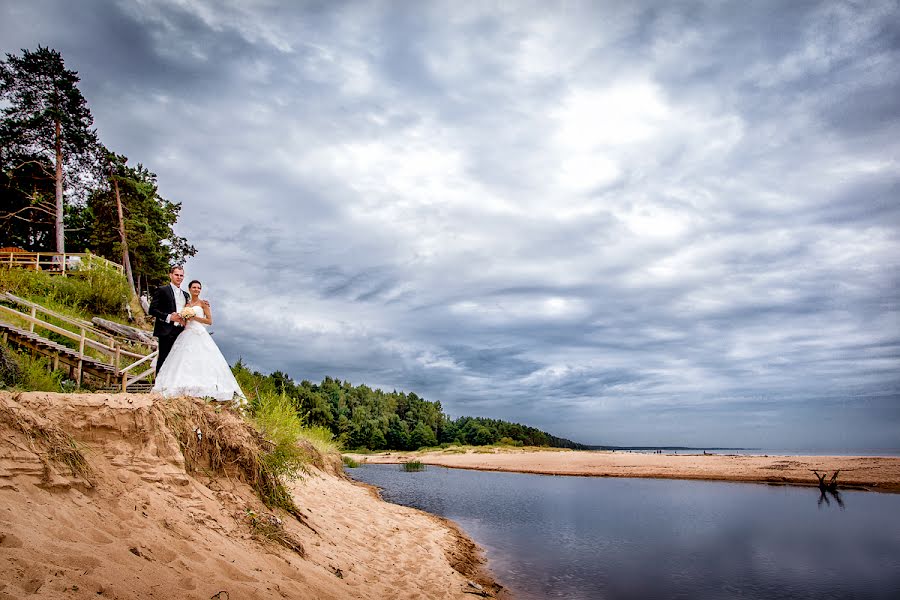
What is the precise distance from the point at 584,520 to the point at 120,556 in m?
18.7

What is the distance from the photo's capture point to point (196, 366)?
8.86m

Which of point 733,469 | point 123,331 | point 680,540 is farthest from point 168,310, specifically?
point 733,469

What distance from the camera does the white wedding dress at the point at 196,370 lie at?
850 cm

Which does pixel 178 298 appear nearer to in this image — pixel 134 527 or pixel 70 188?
pixel 134 527

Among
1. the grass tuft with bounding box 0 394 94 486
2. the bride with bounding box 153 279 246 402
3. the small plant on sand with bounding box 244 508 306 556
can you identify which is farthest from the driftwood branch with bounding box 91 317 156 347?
the grass tuft with bounding box 0 394 94 486

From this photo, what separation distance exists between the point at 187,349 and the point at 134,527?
434 cm

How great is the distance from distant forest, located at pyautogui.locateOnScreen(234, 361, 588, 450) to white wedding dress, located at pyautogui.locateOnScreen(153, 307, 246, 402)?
63.5 metres

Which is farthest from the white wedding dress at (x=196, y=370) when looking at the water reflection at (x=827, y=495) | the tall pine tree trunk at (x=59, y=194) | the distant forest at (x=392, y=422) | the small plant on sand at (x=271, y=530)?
the distant forest at (x=392, y=422)

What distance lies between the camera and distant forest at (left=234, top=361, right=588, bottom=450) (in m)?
77.8

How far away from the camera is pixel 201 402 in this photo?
7859 mm

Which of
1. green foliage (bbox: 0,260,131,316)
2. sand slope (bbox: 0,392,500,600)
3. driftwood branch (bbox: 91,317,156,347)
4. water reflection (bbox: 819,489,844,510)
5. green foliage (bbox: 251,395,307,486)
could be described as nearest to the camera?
sand slope (bbox: 0,392,500,600)

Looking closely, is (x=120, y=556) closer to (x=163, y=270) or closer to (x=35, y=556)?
(x=35, y=556)

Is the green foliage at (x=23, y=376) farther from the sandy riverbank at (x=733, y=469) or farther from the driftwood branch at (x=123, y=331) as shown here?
the sandy riverbank at (x=733, y=469)

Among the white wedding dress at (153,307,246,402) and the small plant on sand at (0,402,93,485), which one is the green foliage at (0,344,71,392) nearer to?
the white wedding dress at (153,307,246,402)
